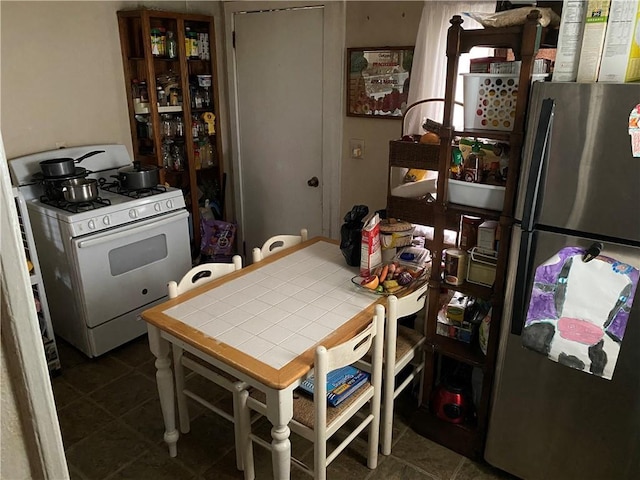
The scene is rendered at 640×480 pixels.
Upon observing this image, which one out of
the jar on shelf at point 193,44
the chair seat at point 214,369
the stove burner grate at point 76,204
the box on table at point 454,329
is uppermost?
the jar on shelf at point 193,44

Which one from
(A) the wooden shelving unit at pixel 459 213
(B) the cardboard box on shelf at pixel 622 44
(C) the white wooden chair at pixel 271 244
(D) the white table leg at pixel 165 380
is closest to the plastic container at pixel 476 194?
(A) the wooden shelving unit at pixel 459 213

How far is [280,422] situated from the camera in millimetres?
1604

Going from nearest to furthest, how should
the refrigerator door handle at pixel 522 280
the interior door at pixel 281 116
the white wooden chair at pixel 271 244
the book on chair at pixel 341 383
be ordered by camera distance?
the refrigerator door handle at pixel 522 280, the book on chair at pixel 341 383, the white wooden chair at pixel 271 244, the interior door at pixel 281 116

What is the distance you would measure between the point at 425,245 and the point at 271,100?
5.58 feet

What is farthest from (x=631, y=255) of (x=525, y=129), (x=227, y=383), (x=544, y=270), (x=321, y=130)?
(x=321, y=130)

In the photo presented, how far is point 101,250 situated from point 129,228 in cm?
20

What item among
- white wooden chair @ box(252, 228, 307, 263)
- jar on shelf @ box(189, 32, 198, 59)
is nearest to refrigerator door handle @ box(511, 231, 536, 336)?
white wooden chair @ box(252, 228, 307, 263)

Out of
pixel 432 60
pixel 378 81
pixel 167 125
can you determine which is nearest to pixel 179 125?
pixel 167 125

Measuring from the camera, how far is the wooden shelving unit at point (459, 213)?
1763mm

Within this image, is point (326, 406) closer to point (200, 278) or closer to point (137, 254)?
point (200, 278)

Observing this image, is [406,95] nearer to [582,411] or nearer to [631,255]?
[631,255]

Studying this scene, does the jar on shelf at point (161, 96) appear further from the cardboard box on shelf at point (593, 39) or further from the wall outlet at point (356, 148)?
the cardboard box on shelf at point (593, 39)

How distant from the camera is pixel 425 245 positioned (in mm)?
2607

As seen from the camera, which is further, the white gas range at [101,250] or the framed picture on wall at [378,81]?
the framed picture on wall at [378,81]
